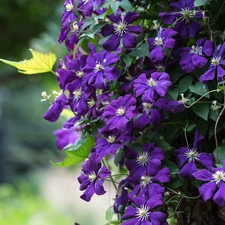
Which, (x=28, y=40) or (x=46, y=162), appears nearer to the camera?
(x=28, y=40)

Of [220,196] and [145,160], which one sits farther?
[145,160]

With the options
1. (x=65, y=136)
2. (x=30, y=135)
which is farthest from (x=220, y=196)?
(x=30, y=135)

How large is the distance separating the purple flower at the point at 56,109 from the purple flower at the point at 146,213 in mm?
215

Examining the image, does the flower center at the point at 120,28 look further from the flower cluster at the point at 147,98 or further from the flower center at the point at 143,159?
the flower center at the point at 143,159

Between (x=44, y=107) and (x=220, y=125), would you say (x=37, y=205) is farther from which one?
(x=220, y=125)

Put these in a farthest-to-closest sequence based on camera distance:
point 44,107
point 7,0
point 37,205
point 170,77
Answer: point 44,107 < point 37,205 < point 7,0 < point 170,77

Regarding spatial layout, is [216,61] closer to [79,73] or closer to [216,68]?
[216,68]

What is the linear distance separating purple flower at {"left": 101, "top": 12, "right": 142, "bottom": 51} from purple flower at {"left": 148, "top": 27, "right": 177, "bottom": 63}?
1.5 inches

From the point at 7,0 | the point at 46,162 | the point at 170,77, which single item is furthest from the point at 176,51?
the point at 46,162

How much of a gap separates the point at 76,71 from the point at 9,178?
4.37 m

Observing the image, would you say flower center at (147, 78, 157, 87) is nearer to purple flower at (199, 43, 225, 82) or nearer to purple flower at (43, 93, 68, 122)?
purple flower at (199, 43, 225, 82)

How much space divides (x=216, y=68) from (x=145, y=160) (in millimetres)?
181

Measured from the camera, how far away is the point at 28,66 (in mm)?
828

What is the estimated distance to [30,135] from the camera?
517 centimetres
